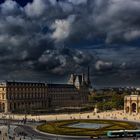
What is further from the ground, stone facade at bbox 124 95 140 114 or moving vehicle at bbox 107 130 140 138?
stone facade at bbox 124 95 140 114

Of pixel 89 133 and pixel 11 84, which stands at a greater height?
pixel 11 84

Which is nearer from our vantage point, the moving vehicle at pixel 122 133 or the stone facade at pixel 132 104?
the moving vehicle at pixel 122 133

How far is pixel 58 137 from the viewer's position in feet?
303

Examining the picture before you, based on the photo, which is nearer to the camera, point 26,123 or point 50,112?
point 26,123

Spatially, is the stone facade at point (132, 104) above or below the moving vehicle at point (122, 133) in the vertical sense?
above

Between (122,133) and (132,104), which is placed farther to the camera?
(132,104)

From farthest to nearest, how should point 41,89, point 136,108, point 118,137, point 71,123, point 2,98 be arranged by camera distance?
point 41,89, point 2,98, point 136,108, point 71,123, point 118,137

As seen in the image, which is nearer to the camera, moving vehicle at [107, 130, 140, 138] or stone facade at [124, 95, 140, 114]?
moving vehicle at [107, 130, 140, 138]

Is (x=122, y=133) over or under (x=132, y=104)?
under

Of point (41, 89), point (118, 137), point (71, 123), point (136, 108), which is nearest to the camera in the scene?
point (118, 137)

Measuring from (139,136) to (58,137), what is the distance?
19.6 m

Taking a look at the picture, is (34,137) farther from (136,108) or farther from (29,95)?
(29,95)

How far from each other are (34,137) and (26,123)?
3130cm

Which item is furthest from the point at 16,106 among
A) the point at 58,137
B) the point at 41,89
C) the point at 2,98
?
the point at 58,137
